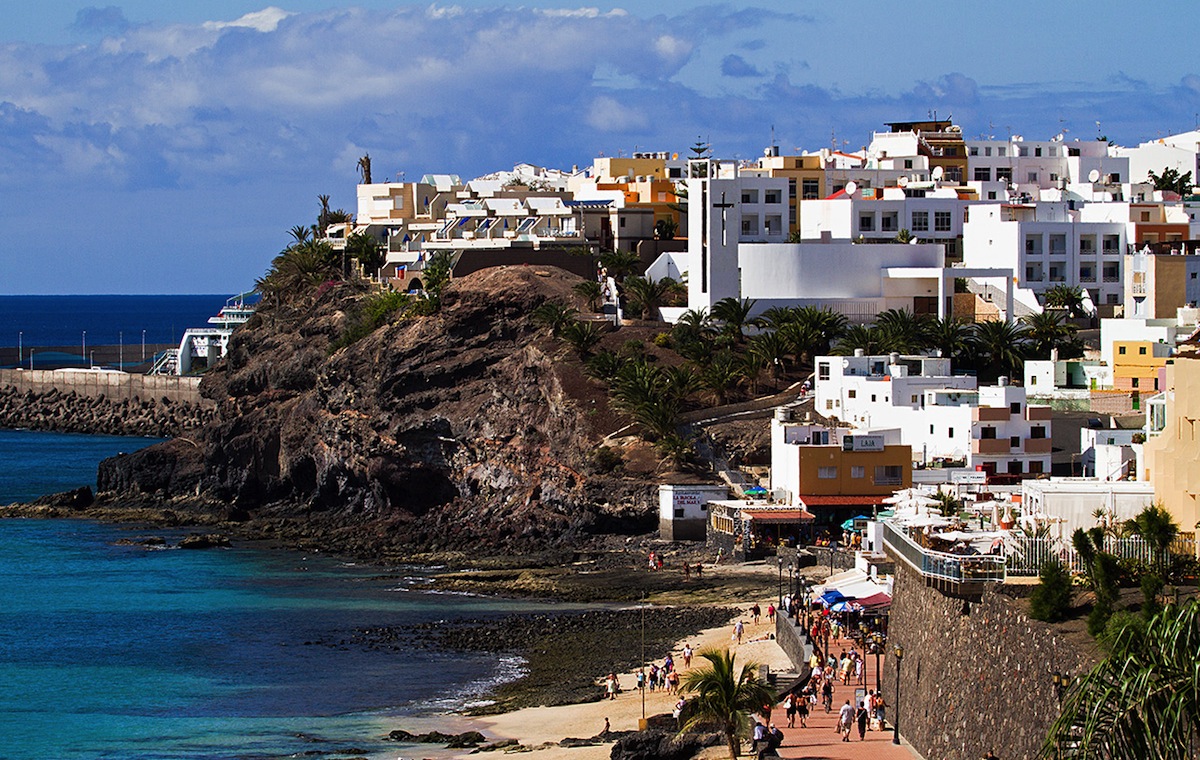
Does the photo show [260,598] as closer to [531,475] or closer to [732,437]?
[531,475]

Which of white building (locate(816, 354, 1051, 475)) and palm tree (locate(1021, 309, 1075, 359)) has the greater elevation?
palm tree (locate(1021, 309, 1075, 359))

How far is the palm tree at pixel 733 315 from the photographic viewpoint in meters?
82.1

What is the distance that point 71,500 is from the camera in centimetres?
8950

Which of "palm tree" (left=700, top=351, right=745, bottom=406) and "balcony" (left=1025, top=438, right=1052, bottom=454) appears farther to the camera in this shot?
Answer: "palm tree" (left=700, top=351, right=745, bottom=406)

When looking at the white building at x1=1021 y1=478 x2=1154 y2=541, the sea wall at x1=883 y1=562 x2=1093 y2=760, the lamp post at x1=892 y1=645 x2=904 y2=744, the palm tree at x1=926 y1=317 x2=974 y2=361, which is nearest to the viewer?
the sea wall at x1=883 y1=562 x2=1093 y2=760

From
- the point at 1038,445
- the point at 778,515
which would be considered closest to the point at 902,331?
the point at 1038,445

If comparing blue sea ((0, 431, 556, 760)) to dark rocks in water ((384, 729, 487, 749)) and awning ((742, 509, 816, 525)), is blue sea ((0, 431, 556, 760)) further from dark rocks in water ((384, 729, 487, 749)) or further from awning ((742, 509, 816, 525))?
awning ((742, 509, 816, 525))

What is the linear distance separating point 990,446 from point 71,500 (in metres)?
45.9

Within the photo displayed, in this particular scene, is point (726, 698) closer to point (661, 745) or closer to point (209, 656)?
point (661, 745)

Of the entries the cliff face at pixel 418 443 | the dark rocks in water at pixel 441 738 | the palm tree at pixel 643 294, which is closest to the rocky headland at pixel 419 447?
the cliff face at pixel 418 443

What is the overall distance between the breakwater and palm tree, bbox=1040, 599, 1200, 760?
352ft

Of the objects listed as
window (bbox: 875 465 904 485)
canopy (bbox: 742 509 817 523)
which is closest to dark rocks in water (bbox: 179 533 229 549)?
canopy (bbox: 742 509 817 523)

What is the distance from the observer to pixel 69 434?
441 ft

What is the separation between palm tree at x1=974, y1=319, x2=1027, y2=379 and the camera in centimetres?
7869
